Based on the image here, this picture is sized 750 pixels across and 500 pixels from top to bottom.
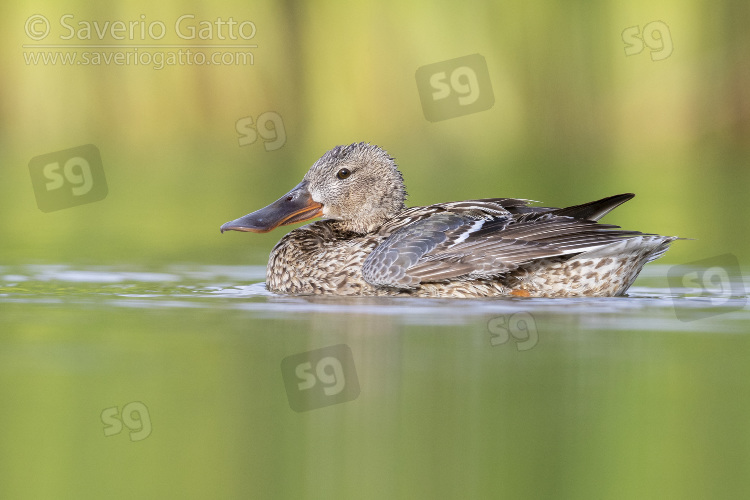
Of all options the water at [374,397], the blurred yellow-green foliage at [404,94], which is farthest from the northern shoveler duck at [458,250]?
the blurred yellow-green foliage at [404,94]

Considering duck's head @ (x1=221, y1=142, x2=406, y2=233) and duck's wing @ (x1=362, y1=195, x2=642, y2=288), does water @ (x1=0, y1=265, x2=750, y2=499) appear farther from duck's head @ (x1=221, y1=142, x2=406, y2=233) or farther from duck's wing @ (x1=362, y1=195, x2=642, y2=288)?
duck's head @ (x1=221, y1=142, x2=406, y2=233)

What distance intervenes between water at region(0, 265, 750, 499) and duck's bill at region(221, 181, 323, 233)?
1035 millimetres

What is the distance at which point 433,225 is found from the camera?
28.2 ft

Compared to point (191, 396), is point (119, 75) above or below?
above

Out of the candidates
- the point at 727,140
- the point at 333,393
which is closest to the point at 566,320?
the point at 333,393

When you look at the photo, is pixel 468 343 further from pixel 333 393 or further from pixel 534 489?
pixel 534 489

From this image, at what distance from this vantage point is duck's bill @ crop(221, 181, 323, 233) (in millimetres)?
9281

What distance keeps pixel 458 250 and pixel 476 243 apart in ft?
0.39

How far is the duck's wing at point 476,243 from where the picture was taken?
26.6 feet

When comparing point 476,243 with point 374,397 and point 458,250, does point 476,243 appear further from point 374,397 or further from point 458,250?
point 374,397

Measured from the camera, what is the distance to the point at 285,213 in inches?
372

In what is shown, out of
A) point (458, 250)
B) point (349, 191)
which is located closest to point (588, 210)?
point (458, 250)

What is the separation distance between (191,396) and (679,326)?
9.42ft

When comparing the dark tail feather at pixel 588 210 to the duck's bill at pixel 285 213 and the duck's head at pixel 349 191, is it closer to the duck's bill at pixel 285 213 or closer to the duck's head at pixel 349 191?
the duck's head at pixel 349 191
